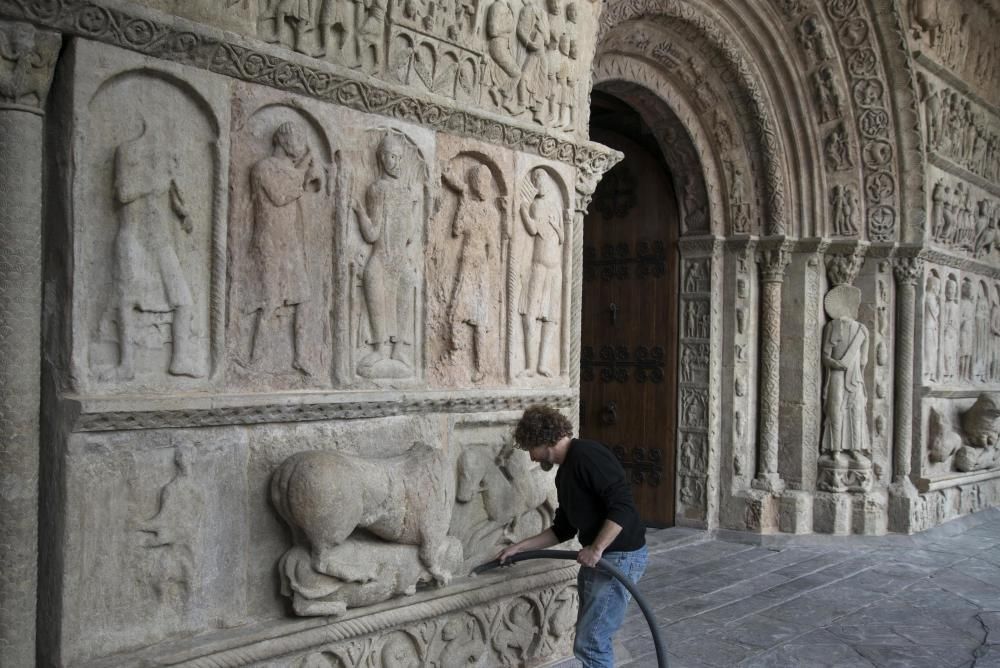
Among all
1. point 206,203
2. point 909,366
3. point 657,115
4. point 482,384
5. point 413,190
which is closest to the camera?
point 206,203

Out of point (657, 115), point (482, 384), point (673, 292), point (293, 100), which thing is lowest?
point (482, 384)

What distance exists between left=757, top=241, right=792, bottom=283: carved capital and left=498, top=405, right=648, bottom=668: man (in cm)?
479

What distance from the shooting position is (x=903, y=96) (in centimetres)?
764

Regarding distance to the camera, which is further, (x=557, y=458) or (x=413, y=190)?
(x=413, y=190)

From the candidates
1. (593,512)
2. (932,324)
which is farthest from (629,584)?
(932,324)

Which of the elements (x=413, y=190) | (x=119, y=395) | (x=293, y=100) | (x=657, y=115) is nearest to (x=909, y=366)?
(x=657, y=115)

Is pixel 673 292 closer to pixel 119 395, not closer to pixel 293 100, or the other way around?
pixel 293 100

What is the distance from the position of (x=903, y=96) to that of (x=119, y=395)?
23.5ft

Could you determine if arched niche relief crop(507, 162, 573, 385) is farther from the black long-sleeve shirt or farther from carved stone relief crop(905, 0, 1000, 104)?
carved stone relief crop(905, 0, 1000, 104)

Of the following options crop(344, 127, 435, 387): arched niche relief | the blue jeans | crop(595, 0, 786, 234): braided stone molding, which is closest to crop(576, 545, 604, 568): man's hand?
the blue jeans

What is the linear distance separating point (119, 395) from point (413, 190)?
5.07 feet

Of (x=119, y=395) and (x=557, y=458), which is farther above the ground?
(x=119, y=395)

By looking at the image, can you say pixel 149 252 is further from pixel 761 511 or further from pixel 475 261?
pixel 761 511

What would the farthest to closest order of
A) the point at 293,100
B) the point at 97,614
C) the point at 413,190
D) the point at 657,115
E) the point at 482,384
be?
1. the point at 657,115
2. the point at 482,384
3. the point at 413,190
4. the point at 293,100
5. the point at 97,614
